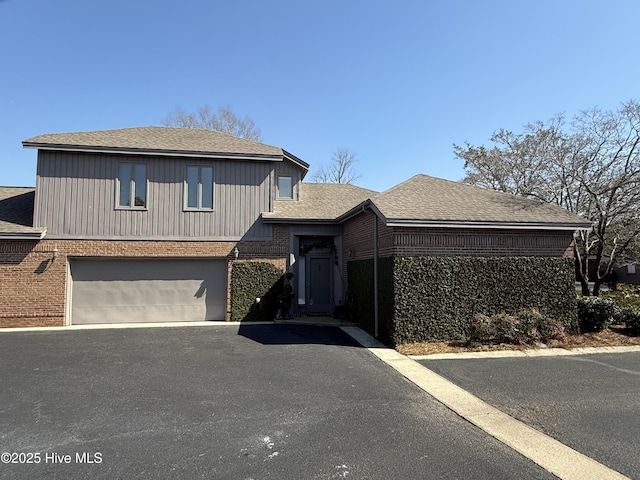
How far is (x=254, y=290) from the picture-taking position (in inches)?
515

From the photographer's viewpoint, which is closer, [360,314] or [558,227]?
[558,227]

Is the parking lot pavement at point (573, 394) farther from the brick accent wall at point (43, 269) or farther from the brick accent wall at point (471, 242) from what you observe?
the brick accent wall at point (43, 269)

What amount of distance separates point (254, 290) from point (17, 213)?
8.30 meters

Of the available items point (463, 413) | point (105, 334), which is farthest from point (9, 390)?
point (463, 413)

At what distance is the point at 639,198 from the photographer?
1391 centimetres

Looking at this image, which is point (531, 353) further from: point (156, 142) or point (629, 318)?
point (156, 142)

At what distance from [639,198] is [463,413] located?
13.5 m

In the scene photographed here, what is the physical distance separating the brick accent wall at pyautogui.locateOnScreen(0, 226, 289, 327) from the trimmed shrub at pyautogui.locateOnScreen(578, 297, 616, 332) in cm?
1198

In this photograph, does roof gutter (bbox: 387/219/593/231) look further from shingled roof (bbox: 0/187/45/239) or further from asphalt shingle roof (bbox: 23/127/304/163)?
shingled roof (bbox: 0/187/45/239)

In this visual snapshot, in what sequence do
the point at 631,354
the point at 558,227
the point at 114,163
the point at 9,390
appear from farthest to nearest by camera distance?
the point at 114,163 < the point at 558,227 < the point at 631,354 < the point at 9,390

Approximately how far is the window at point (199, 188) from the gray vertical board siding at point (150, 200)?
7.1 inches

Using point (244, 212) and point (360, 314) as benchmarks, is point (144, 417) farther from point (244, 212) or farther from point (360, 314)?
point (244, 212)

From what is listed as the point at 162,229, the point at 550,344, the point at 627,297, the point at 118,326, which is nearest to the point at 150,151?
the point at 162,229

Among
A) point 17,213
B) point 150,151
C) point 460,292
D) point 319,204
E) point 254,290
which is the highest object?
point 150,151
